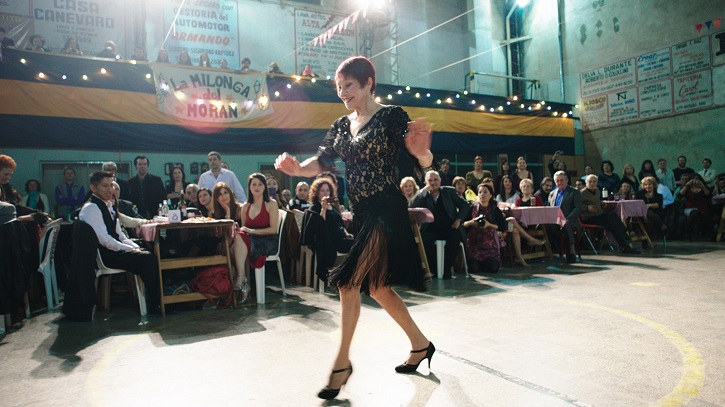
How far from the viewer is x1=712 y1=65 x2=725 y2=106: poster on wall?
38.6 ft

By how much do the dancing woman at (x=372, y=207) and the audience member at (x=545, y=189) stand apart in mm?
6458

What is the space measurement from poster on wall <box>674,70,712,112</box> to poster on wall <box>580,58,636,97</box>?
128 cm

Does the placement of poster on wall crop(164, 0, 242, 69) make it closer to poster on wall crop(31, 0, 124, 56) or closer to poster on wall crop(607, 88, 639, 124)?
poster on wall crop(31, 0, 124, 56)

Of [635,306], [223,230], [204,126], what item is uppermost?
[204,126]

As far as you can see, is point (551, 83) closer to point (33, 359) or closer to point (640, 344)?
point (640, 344)

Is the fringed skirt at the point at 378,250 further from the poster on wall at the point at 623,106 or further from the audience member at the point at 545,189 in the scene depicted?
the poster on wall at the point at 623,106

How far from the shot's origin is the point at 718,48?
11.8m

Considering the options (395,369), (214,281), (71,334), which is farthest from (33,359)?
(395,369)

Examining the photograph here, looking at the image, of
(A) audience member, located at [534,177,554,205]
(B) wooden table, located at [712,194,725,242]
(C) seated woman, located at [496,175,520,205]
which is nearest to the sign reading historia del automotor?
(B) wooden table, located at [712,194,725,242]

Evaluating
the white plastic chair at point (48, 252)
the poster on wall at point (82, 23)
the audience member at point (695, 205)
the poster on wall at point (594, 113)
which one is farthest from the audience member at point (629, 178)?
the poster on wall at point (82, 23)

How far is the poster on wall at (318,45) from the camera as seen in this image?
14484 millimetres

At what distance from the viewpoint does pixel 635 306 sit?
4.12m

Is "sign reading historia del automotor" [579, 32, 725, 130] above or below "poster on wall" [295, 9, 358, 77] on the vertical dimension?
below

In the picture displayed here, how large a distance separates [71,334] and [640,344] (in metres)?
4.05
